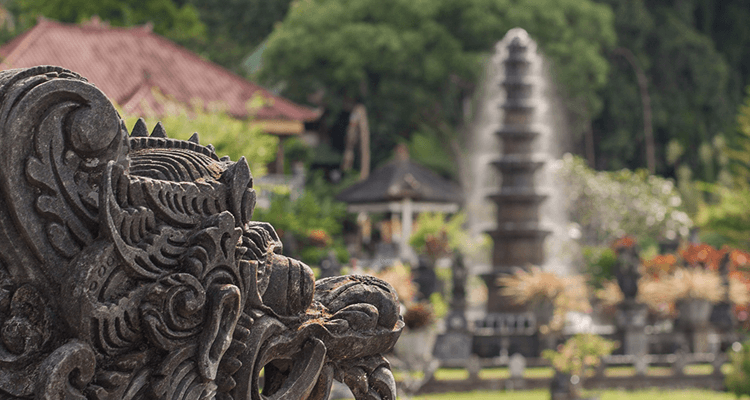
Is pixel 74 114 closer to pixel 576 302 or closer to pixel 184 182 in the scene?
pixel 184 182

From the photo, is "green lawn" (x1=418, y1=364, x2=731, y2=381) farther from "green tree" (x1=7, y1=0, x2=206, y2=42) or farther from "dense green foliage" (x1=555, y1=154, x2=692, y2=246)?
"green tree" (x1=7, y1=0, x2=206, y2=42)

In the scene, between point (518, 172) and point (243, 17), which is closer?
point (518, 172)

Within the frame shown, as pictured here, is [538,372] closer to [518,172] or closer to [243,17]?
[518,172]

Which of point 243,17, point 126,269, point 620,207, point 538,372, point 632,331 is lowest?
point 538,372

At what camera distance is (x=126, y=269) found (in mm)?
2416

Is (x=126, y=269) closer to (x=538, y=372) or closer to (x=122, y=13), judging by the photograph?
(x=538, y=372)

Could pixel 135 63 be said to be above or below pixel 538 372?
above

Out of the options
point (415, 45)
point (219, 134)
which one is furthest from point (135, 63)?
point (219, 134)

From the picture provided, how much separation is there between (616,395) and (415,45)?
22167mm

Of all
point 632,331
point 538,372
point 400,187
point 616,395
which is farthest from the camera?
point 400,187

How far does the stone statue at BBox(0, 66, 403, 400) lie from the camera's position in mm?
2295

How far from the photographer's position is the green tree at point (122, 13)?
3484 cm

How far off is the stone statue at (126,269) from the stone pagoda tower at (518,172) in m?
19.6

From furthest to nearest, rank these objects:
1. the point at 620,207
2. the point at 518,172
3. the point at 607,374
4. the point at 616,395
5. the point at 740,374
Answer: the point at 620,207
the point at 518,172
the point at 607,374
the point at 740,374
the point at 616,395
